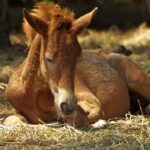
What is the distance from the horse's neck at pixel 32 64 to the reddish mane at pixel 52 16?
168mm

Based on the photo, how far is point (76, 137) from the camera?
574 cm

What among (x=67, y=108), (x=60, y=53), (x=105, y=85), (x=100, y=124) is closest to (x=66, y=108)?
(x=67, y=108)

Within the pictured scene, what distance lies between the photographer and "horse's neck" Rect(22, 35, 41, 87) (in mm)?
6128

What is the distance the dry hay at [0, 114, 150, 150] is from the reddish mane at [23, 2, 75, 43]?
3.31 ft

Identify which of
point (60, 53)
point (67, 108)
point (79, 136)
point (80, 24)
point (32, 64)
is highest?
point (80, 24)

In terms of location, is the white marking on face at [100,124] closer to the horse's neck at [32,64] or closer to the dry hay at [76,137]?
the dry hay at [76,137]

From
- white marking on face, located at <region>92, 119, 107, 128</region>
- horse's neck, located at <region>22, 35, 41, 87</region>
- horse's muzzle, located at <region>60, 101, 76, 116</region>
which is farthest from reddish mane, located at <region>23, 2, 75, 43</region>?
white marking on face, located at <region>92, 119, 107, 128</region>

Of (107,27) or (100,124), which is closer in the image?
(100,124)

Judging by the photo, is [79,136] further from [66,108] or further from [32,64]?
[32,64]

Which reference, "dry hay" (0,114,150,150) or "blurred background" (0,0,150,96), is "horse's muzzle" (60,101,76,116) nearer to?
"dry hay" (0,114,150,150)

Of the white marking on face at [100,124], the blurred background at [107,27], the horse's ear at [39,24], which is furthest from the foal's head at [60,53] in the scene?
the blurred background at [107,27]

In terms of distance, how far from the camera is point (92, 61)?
739cm

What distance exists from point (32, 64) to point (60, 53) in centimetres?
65

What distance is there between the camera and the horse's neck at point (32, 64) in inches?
241
